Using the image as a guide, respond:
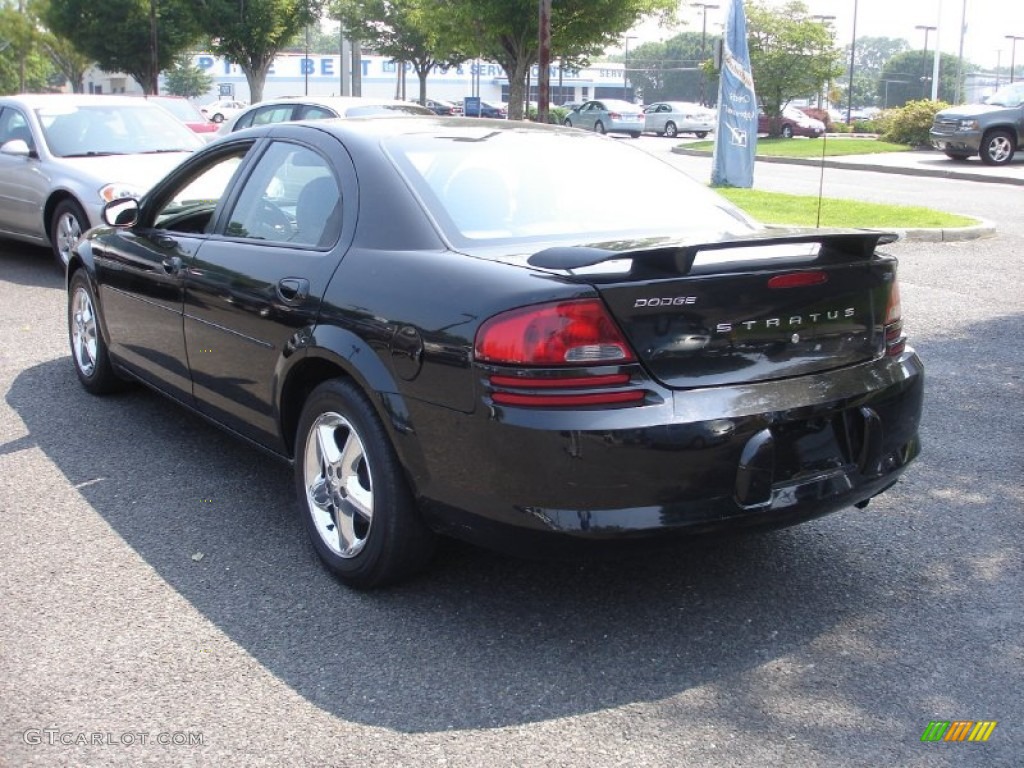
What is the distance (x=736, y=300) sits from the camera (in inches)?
130

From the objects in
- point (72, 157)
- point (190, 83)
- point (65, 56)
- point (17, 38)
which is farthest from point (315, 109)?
point (190, 83)

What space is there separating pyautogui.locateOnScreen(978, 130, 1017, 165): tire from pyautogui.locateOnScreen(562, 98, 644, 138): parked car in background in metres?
21.9

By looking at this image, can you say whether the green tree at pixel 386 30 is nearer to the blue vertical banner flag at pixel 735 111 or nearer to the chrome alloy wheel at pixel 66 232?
the blue vertical banner flag at pixel 735 111

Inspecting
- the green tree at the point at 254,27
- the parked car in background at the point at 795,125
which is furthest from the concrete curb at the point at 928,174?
the green tree at the point at 254,27

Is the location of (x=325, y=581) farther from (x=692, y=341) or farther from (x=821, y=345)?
(x=821, y=345)

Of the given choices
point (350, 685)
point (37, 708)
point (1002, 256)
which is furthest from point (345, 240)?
point (1002, 256)

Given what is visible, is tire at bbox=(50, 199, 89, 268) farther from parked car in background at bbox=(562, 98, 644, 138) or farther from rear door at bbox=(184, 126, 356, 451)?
parked car in background at bbox=(562, 98, 644, 138)

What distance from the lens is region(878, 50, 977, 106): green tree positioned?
8362 cm

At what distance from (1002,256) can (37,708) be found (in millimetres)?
10360

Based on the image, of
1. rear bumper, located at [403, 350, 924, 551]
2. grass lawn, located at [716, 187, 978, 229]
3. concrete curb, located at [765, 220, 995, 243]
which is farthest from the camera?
grass lawn, located at [716, 187, 978, 229]

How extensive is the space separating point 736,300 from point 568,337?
527 millimetres

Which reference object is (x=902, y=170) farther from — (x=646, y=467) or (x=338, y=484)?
(x=646, y=467)

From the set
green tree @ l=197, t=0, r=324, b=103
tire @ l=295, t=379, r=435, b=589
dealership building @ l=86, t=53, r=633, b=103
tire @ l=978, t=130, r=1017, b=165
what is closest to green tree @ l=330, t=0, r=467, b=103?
green tree @ l=197, t=0, r=324, b=103

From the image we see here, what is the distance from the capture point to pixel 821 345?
139 inches
